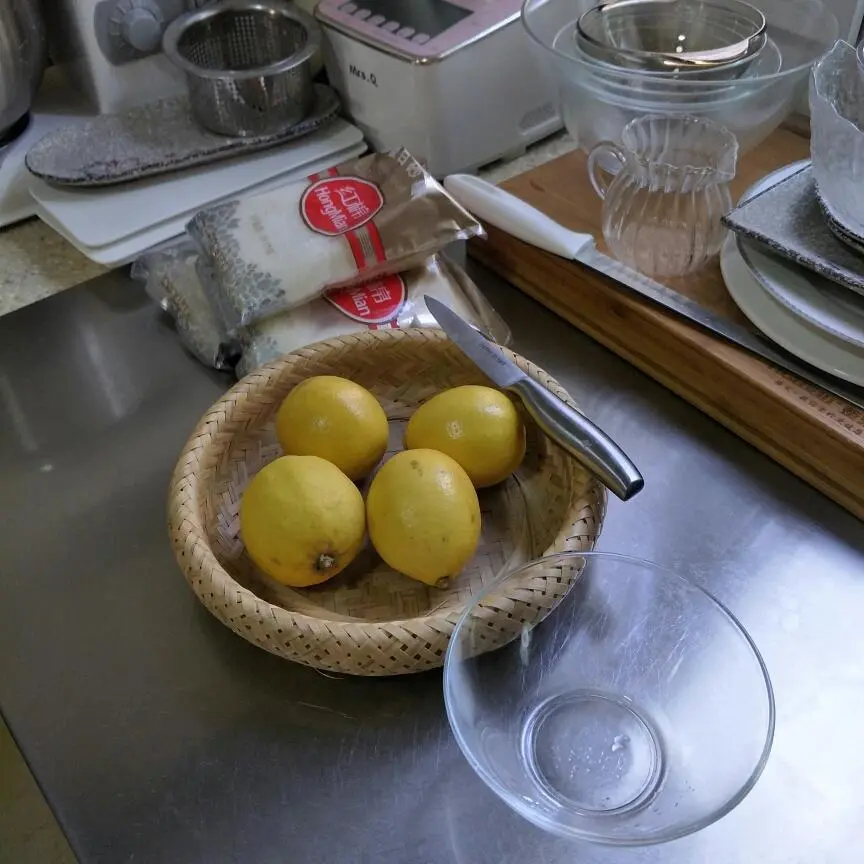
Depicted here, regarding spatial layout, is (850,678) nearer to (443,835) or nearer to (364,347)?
(443,835)

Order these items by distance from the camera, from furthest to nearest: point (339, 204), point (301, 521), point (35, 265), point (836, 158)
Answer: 1. point (35, 265)
2. point (339, 204)
3. point (836, 158)
4. point (301, 521)

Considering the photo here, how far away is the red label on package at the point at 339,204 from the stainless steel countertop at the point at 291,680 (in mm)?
153

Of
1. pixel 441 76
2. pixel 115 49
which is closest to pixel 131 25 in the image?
pixel 115 49

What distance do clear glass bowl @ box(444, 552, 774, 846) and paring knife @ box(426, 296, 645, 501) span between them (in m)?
0.05

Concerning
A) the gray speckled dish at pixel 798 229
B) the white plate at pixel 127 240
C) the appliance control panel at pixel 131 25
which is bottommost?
the white plate at pixel 127 240

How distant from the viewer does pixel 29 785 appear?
1.00 meters

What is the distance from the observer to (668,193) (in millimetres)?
707

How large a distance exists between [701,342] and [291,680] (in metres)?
0.36

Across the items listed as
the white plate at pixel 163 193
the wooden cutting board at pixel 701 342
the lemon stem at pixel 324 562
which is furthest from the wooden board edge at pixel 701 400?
the lemon stem at pixel 324 562

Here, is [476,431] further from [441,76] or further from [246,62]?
[246,62]

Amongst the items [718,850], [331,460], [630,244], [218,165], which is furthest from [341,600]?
[218,165]

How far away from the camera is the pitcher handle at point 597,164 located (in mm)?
729

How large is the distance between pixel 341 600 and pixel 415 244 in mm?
306

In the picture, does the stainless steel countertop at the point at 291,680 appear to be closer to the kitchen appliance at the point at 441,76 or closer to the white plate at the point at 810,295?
the white plate at the point at 810,295
